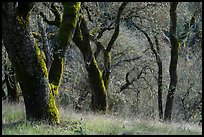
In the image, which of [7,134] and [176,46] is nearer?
[7,134]

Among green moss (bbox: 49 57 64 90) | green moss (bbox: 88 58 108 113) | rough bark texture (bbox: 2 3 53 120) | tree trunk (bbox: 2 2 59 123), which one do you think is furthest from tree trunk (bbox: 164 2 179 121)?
rough bark texture (bbox: 2 3 53 120)

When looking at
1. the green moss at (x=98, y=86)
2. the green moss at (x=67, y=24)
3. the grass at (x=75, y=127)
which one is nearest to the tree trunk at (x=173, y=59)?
the green moss at (x=98, y=86)

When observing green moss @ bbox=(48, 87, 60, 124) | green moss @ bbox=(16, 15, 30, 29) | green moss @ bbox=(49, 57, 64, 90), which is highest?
green moss @ bbox=(16, 15, 30, 29)

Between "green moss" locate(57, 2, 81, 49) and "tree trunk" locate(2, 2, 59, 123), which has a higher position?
"green moss" locate(57, 2, 81, 49)

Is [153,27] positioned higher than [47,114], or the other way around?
[153,27]

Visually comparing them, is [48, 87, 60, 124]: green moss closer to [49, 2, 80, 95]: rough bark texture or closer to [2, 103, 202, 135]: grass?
[2, 103, 202, 135]: grass

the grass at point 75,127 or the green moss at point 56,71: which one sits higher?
the green moss at point 56,71

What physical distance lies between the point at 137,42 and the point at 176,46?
10122 mm

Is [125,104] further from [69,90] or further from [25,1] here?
[25,1]

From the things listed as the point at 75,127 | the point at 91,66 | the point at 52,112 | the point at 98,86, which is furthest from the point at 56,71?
the point at 98,86

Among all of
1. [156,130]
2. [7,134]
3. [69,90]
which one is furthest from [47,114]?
[69,90]

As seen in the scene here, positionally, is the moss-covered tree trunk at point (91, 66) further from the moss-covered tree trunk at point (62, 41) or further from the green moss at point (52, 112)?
the green moss at point (52, 112)

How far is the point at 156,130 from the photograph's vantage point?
10523 millimetres

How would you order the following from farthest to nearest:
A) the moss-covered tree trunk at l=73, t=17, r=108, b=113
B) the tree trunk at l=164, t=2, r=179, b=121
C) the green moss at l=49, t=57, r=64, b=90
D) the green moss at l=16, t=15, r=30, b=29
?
the tree trunk at l=164, t=2, r=179, b=121
the moss-covered tree trunk at l=73, t=17, r=108, b=113
the green moss at l=49, t=57, r=64, b=90
the green moss at l=16, t=15, r=30, b=29
